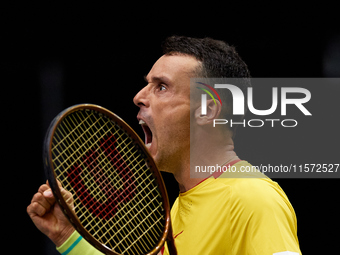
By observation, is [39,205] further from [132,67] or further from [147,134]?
[132,67]

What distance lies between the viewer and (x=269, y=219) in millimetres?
1234

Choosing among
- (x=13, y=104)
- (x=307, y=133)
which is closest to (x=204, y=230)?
(x=307, y=133)

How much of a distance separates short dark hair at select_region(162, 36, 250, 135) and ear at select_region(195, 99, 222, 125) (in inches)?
1.6

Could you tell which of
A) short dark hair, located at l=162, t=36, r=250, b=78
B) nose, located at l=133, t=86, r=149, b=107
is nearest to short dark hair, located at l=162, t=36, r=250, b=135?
short dark hair, located at l=162, t=36, r=250, b=78

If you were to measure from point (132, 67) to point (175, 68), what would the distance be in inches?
51.0

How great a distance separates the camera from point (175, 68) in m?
1.53

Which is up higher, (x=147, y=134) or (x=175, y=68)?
(x=175, y=68)

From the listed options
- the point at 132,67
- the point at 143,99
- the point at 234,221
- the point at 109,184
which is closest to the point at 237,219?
the point at 234,221

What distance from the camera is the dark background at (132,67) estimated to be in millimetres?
2578

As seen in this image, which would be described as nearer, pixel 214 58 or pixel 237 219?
pixel 237 219

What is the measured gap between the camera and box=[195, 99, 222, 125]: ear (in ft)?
4.97

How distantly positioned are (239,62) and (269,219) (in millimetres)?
583

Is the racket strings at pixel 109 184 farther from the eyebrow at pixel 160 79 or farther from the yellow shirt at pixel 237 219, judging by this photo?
the eyebrow at pixel 160 79

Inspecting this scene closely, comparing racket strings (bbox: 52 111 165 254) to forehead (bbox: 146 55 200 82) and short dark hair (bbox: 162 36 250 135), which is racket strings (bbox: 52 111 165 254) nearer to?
forehead (bbox: 146 55 200 82)
